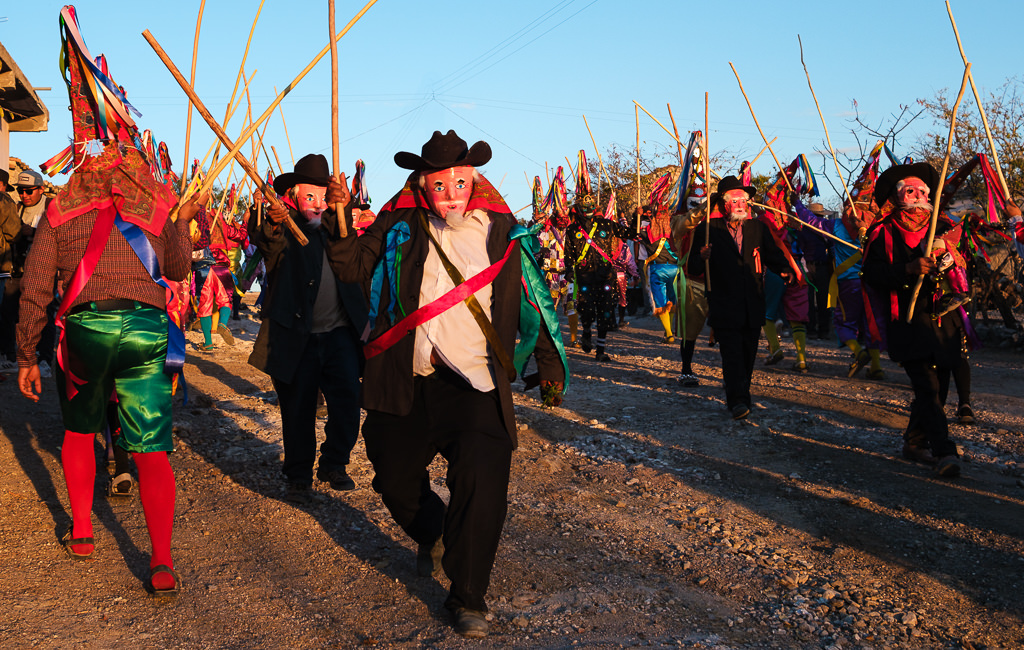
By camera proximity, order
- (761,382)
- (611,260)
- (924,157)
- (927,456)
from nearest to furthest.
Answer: (927,456) → (761,382) → (611,260) → (924,157)

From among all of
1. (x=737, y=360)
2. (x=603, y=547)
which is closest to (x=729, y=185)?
(x=737, y=360)

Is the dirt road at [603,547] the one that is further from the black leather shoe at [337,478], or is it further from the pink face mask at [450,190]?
the pink face mask at [450,190]

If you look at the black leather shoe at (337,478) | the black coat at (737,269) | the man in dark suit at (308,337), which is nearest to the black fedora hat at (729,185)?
the black coat at (737,269)

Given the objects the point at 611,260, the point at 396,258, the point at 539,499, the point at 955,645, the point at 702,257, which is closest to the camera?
the point at 955,645

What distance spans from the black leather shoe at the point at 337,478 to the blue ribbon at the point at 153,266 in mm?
1595

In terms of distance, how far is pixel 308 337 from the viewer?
5254 millimetres

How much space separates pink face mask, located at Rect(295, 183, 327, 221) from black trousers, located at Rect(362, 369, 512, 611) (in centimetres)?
208

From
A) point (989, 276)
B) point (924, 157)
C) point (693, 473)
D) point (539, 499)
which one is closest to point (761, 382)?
point (693, 473)

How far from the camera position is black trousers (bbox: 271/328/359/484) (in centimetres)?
524

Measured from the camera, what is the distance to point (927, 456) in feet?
19.0

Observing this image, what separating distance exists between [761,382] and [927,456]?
354cm

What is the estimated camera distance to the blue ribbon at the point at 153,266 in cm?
379

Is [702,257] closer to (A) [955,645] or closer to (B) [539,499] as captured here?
(B) [539,499]

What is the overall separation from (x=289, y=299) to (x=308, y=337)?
0.25 m
